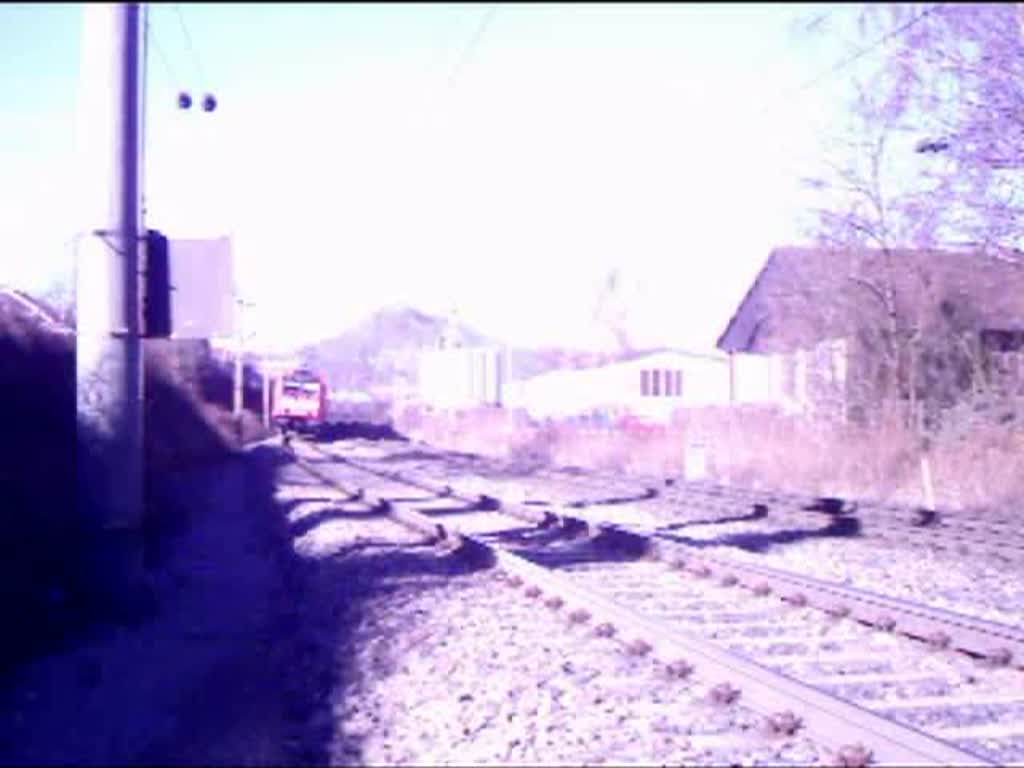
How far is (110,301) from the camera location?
9.17 metres

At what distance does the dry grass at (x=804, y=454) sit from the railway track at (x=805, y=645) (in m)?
10.9

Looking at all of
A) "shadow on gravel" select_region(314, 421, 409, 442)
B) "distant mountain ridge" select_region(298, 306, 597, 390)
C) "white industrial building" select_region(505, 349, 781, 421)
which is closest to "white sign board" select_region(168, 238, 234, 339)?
"shadow on gravel" select_region(314, 421, 409, 442)

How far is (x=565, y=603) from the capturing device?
10.3m

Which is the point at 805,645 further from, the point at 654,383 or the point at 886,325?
the point at 654,383

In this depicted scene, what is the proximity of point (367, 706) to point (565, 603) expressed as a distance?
12.0 ft

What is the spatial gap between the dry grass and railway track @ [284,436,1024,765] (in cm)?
1092

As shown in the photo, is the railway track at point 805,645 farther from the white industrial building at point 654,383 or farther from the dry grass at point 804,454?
the white industrial building at point 654,383

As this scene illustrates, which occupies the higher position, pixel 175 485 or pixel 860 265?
pixel 860 265

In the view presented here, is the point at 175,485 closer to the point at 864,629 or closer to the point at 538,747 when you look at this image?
the point at 864,629

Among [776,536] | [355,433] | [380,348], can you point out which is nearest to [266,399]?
[355,433]

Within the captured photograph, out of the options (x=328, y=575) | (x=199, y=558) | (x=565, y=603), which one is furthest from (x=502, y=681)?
(x=199, y=558)

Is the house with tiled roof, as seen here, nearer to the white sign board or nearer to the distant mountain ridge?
the white sign board

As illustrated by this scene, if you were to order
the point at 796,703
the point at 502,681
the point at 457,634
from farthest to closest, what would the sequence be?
the point at 457,634, the point at 502,681, the point at 796,703

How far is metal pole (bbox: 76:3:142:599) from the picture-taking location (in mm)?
9031
